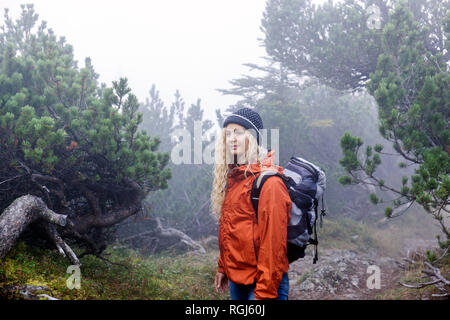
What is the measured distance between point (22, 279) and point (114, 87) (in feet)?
12.7

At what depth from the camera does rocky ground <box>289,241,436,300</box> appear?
283 inches

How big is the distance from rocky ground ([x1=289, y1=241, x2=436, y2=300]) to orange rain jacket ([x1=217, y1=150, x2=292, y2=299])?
5.45 metres

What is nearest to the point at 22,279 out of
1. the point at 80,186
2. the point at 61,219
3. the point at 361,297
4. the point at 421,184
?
the point at 61,219

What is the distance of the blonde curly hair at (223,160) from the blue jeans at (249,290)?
0.72 meters

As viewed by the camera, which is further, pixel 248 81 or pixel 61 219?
pixel 248 81

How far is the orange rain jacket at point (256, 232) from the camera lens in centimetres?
210

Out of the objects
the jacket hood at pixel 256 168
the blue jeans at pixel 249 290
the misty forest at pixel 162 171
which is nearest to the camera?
the blue jeans at pixel 249 290

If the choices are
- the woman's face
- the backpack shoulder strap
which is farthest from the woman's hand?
the woman's face

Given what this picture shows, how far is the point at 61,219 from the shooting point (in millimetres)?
4648

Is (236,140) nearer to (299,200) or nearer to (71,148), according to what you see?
(299,200)

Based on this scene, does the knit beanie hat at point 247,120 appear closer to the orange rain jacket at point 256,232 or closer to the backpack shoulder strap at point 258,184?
the orange rain jacket at point 256,232

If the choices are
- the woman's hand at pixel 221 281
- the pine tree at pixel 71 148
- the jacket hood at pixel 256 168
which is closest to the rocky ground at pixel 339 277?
the pine tree at pixel 71 148

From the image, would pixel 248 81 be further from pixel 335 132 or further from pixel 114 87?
pixel 114 87
